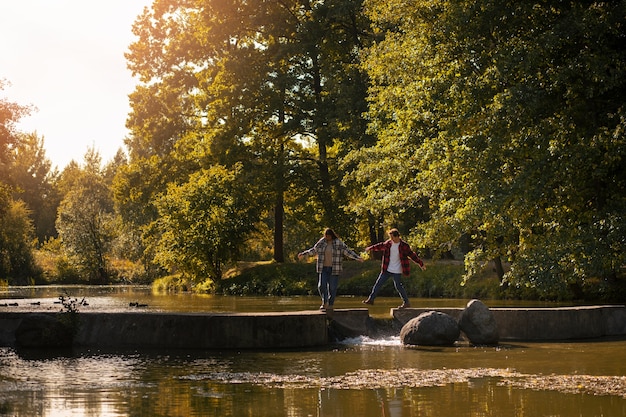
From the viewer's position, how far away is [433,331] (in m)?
17.8

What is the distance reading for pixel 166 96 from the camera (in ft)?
172

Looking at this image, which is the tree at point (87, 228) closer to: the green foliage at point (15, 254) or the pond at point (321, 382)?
the green foliage at point (15, 254)

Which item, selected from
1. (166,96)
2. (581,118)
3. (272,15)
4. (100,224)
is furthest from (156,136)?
(581,118)

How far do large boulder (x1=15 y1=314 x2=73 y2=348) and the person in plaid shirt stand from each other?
5.13 metres

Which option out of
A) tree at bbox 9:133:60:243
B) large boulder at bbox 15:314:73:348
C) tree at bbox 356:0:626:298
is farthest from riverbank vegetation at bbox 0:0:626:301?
tree at bbox 9:133:60:243

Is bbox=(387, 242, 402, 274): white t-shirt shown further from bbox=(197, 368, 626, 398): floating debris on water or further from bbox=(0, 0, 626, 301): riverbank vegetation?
bbox=(197, 368, 626, 398): floating debris on water

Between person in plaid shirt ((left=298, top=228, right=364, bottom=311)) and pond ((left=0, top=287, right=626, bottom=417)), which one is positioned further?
person in plaid shirt ((left=298, top=228, right=364, bottom=311))

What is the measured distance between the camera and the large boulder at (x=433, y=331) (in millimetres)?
17812

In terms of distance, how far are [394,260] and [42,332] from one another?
25.4ft

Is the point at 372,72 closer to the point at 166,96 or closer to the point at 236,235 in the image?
the point at 236,235

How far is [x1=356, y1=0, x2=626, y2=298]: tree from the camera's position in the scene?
74.4 feet

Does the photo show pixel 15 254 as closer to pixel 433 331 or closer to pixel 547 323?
pixel 547 323

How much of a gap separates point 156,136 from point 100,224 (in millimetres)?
25649

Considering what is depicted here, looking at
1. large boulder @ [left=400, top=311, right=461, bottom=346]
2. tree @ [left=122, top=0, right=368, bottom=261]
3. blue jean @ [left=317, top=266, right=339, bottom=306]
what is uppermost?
tree @ [left=122, top=0, right=368, bottom=261]
